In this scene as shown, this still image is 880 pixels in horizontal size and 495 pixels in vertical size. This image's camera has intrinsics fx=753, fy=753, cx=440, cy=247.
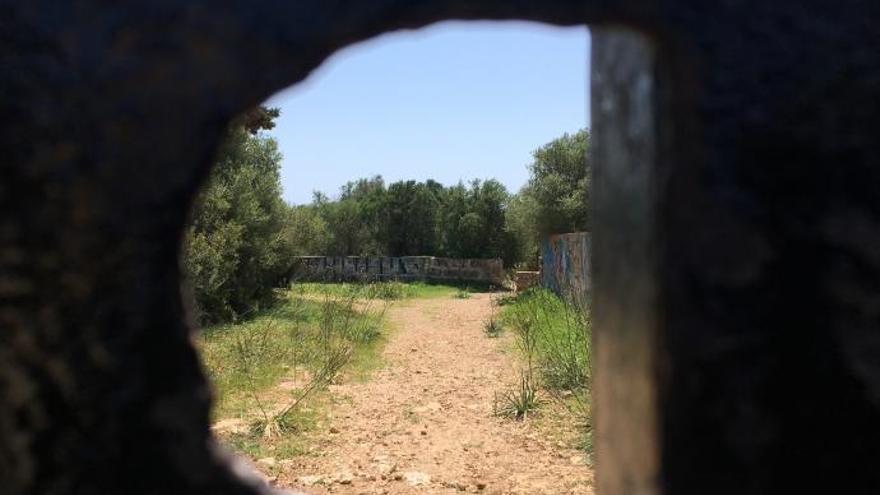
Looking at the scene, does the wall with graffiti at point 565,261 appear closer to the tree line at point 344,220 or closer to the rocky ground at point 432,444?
the tree line at point 344,220

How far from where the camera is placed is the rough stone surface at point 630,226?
1.14 m

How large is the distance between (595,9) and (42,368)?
1026mm

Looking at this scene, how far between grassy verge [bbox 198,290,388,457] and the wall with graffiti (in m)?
3.11

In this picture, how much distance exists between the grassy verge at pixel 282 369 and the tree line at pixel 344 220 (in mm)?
976

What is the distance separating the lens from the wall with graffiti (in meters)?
12.1

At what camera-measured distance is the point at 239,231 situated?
12.3 metres

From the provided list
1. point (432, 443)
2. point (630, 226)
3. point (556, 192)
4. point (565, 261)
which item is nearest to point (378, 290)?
point (565, 261)

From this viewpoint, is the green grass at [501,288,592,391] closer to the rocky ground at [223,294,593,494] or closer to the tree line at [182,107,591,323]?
the rocky ground at [223,294,593,494]

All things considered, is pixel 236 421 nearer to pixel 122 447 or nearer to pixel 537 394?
pixel 537 394

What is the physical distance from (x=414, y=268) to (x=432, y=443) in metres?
21.5

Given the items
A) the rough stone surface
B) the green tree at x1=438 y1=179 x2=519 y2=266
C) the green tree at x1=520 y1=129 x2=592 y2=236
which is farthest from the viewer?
the green tree at x1=438 y1=179 x2=519 y2=266

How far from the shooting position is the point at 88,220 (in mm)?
1128

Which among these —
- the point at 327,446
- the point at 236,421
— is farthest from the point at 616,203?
the point at 236,421

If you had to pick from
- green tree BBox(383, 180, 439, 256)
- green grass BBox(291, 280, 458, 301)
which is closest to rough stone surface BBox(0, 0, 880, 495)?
green grass BBox(291, 280, 458, 301)
